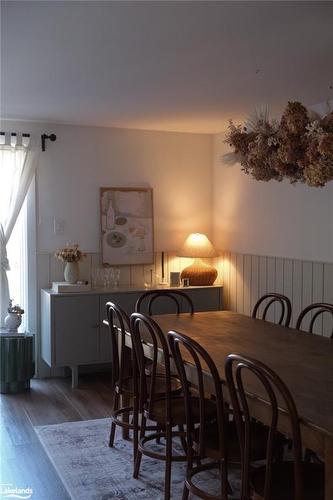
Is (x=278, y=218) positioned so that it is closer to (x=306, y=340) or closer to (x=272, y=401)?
(x=306, y=340)

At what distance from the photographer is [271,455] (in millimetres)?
2066

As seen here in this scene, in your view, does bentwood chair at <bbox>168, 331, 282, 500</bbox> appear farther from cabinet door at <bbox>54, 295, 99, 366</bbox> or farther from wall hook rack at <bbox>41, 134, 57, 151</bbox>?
wall hook rack at <bbox>41, 134, 57, 151</bbox>

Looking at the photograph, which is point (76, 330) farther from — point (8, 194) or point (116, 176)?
point (116, 176)

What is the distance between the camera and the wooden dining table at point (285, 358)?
6.51 feet

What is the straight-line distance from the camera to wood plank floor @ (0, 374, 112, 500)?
324cm

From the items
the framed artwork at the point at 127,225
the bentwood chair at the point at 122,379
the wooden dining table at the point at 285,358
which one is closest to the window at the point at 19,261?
the framed artwork at the point at 127,225

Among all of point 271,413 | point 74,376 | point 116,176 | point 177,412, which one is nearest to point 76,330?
point 74,376

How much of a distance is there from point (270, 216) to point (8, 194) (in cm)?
230

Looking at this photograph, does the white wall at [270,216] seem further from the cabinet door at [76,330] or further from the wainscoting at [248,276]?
the cabinet door at [76,330]

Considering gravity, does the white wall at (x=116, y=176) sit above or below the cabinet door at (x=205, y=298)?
above

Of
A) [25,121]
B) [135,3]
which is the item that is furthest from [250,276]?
[135,3]

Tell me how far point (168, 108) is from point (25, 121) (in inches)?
55.3

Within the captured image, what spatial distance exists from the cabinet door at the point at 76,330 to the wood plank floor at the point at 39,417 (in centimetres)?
27

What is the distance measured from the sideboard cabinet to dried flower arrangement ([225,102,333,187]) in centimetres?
249
